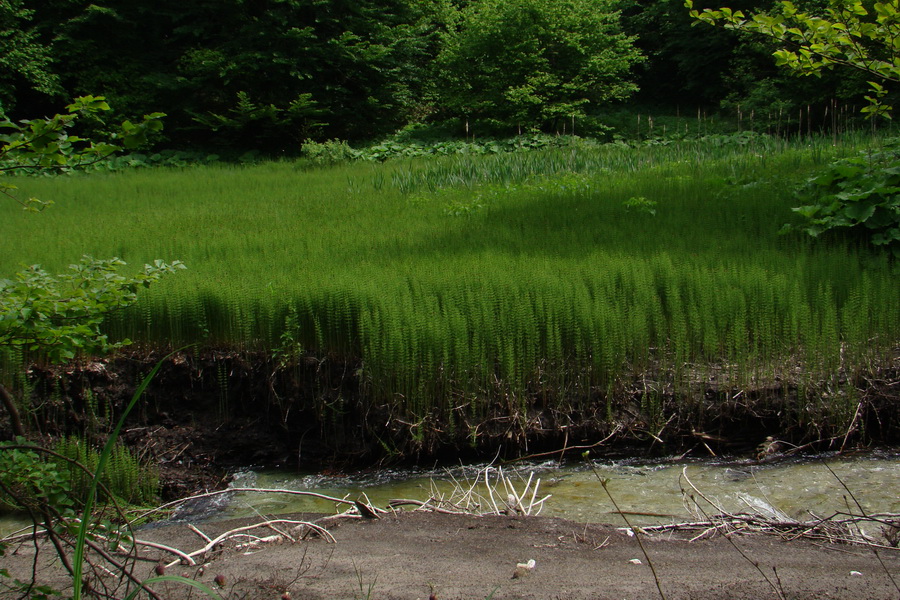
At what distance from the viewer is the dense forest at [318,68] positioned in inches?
714

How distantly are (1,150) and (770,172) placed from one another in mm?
8576

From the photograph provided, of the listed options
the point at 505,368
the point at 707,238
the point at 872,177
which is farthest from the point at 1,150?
the point at 872,177

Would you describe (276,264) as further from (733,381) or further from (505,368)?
(733,381)

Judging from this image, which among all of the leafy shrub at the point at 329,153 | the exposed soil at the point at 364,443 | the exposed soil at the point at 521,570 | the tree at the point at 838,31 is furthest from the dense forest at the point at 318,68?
the exposed soil at the point at 521,570

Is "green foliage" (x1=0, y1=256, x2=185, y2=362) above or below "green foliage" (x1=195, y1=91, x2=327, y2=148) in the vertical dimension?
below

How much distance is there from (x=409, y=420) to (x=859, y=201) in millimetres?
4428

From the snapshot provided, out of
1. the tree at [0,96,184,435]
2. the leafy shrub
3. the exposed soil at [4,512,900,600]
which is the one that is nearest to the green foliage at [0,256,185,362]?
the tree at [0,96,184,435]

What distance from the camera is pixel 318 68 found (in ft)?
60.5

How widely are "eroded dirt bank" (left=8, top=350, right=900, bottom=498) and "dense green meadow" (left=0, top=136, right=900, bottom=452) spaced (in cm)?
4

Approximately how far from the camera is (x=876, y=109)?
5.54 m

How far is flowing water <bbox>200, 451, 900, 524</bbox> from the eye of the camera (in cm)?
336

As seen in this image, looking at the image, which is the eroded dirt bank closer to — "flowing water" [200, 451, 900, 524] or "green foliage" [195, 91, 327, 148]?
"flowing water" [200, 451, 900, 524]

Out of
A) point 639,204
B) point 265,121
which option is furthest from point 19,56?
point 639,204

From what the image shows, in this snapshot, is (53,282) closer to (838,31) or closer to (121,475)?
(121,475)
